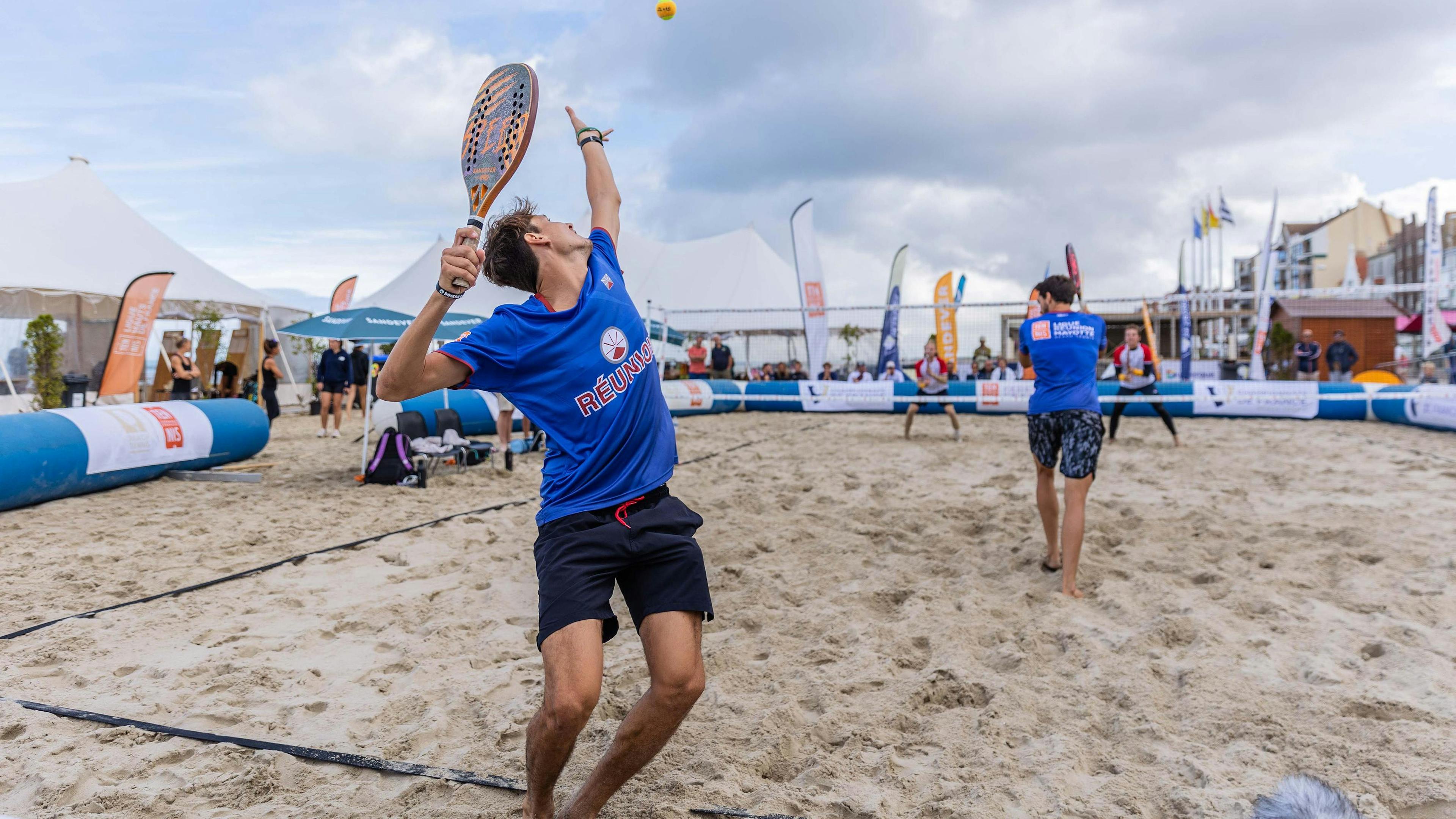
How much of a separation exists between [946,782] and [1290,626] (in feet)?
6.78

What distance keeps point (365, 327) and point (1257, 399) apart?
40.5 ft

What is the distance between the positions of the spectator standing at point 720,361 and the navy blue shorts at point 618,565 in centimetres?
1419

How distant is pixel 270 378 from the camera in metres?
12.6

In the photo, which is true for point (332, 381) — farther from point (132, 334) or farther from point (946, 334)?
point (946, 334)

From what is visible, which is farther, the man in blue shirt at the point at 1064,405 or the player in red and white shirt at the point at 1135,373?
the player in red and white shirt at the point at 1135,373

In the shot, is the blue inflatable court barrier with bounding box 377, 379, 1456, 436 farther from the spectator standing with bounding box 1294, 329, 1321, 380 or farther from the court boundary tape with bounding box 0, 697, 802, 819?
the court boundary tape with bounding box 0, 697, 802, 819

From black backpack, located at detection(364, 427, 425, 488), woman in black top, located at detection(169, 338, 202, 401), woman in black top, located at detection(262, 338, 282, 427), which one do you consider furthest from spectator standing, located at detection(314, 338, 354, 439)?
black backpack, located at detection(364, 427, 425, 488)

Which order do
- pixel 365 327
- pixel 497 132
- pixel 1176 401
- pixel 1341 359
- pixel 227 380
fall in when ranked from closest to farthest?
1. pixel 497 132
2. pixel 365 327
3. pixel 1176 401
4. pixel 227 380
5. pixel 1341 359

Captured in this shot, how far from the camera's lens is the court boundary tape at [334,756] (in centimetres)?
210

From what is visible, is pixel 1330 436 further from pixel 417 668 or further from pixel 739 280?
pixel 739 280

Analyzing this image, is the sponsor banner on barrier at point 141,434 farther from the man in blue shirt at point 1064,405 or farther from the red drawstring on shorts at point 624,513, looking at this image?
the man in blue shirt at point 1064,405

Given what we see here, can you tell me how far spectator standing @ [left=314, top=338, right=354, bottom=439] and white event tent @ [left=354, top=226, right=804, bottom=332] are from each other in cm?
836

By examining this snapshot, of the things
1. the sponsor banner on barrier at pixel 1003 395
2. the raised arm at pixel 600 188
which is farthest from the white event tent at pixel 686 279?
the raised arm at pixel 600 188

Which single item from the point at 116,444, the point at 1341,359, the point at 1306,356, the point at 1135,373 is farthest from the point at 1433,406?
the point at 116,444
